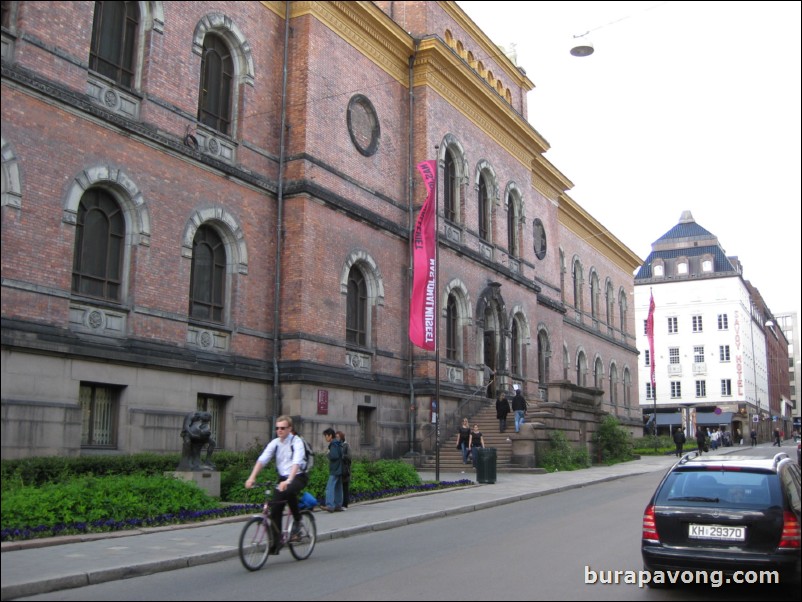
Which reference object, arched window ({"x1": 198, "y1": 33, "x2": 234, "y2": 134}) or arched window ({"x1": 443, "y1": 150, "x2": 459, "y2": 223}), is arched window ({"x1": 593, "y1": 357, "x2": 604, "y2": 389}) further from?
arched window ({"x1": 198, "y1": 33, "x2": 234, "y2": 134})

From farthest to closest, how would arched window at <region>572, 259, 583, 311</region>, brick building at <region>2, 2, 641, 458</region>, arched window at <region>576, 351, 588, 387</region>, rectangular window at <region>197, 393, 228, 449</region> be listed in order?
arched window at <region>572, 259, 583, 311</region> < arched window at <region>576, 351, 588, 387</region> < rectangular window at <region>197, 393, 228, 449</region> < brick building at <region>2, 2, 641, 458</region>

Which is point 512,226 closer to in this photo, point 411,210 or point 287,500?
point 411,210

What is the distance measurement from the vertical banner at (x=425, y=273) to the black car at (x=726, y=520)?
54.8 feet

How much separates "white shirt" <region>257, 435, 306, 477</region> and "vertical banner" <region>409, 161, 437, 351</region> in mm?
14607

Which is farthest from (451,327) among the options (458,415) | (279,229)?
(279,229)

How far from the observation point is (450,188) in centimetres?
3253

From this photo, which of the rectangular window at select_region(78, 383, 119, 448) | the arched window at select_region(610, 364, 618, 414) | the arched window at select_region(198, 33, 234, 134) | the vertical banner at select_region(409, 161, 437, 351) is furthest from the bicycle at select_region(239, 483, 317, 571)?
the arched window at select_region(610, 364, 618, 414)

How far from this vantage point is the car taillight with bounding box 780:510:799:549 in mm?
8383

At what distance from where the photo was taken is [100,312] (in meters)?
18.6

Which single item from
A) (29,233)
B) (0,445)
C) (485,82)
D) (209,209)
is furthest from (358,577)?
(485,82)

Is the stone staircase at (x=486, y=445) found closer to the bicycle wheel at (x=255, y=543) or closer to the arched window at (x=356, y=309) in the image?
the arched window at (x=356, y=309)

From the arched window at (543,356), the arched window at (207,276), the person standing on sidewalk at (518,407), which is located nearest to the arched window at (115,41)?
the arched window at (207,276)

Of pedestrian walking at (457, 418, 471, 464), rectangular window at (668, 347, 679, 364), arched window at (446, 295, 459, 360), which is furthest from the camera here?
rectangular window at (668, 347, 679, 364)

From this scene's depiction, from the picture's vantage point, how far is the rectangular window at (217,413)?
21609 mm
